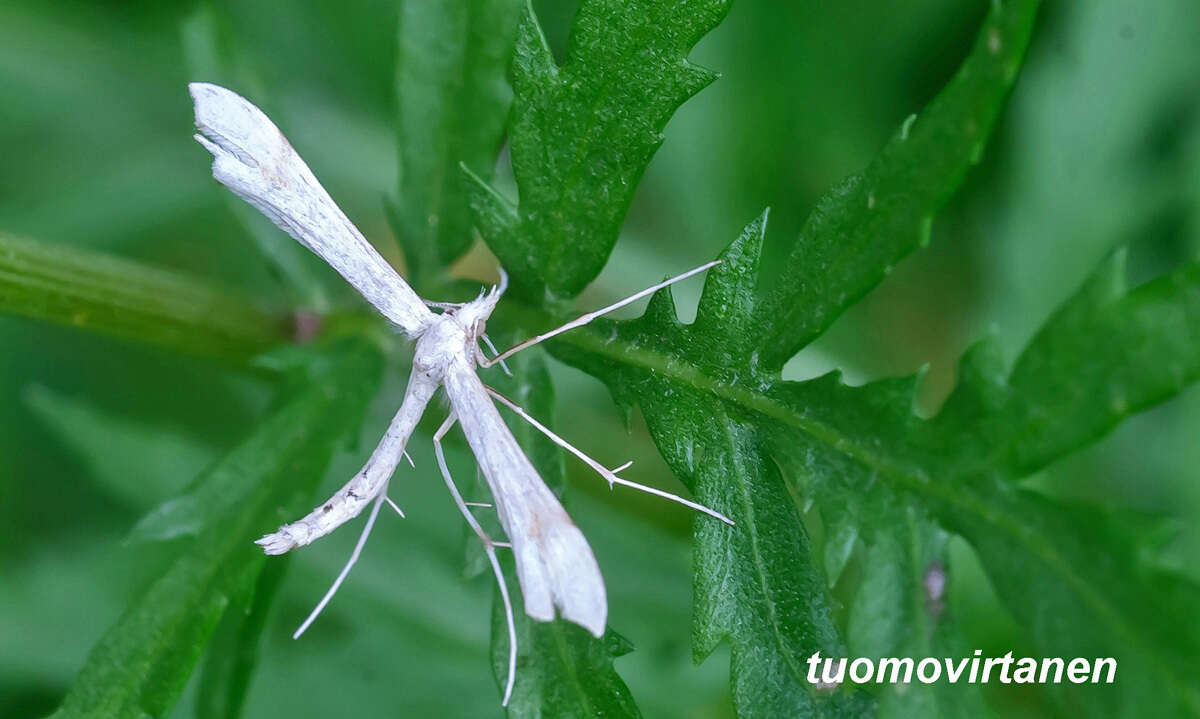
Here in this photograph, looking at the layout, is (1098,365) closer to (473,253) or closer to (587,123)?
(587,123)

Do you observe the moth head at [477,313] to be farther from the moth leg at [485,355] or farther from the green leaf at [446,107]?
the green leaf at [446,107]

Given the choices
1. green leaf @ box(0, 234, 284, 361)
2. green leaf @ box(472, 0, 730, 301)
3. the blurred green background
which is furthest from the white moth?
the blurred green background

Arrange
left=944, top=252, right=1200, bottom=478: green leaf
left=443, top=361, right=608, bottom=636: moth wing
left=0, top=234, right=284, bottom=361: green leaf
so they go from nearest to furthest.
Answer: left=944, top=252, right=1200, bottom=478: green leaf, left=443, top=361, right=608, bottom=636: moth wing, left=0, top=234, right=284, bottom=361: green leaf

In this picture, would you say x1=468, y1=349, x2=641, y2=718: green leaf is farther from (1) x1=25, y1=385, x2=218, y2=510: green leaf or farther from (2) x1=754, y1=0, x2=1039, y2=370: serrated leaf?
(1) x1=25, y1=385, x2=218, y2=510: green leaf

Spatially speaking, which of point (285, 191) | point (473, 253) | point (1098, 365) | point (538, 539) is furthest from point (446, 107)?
point (473, 253)

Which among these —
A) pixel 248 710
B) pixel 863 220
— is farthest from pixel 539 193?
pixel 248 710

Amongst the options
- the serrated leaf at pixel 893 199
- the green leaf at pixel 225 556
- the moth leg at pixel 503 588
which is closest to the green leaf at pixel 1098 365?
the serrated leaf at pixel 893 199

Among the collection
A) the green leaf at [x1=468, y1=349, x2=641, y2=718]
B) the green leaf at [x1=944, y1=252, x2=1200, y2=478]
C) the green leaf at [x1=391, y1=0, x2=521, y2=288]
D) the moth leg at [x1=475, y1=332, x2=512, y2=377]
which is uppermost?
the green leaf at [x1=391, y1=0, x2=521, y2=288]

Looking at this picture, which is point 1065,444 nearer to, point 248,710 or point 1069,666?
point 1069,666
